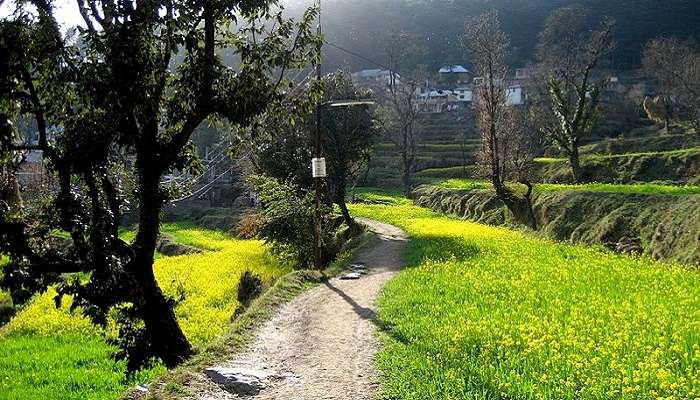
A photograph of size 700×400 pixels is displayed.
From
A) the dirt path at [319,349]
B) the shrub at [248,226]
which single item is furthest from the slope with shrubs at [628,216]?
the shrub at [248,226]

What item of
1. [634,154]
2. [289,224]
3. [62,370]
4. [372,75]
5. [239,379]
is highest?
[372,75]

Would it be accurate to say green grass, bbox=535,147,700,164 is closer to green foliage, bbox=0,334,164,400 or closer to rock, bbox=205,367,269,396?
green foliage, bbox=0,334,164,400

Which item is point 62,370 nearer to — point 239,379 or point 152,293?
point 152,293

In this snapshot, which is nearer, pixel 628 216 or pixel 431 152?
pixel 628 216

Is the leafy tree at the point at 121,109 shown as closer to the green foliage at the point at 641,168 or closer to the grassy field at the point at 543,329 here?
the grassy field at the point at 543,329

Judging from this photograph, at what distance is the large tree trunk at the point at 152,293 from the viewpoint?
11.3 metres

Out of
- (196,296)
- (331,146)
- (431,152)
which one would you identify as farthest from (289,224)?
(431,152)

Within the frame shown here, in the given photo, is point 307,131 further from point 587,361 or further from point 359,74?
point 359,74

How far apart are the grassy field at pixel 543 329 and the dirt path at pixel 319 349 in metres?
0.43

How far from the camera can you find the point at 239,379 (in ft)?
29.9

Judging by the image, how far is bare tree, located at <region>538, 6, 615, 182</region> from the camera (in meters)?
40.3

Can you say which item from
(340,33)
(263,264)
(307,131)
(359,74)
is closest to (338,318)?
(263,264)

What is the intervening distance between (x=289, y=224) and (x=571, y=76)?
3143 cm

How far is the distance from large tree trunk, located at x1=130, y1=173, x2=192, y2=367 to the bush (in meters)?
14.3
